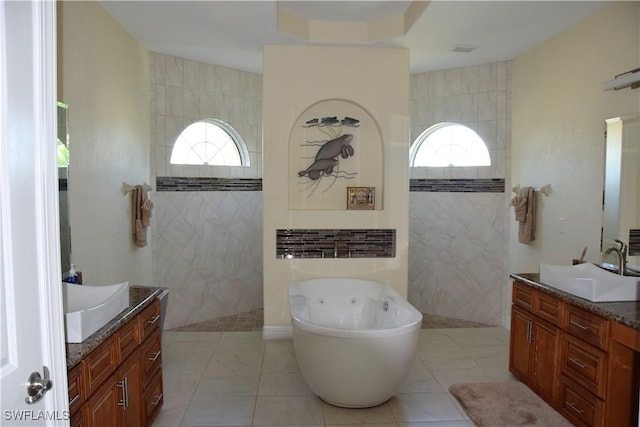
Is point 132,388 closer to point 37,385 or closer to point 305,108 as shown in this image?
point 37,385

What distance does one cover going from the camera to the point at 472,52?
13.7 feet

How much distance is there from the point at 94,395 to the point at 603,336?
99.2 inches

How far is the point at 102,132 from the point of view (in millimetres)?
3268

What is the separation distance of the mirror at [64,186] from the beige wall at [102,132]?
0.07 meters

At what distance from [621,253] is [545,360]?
87 cm

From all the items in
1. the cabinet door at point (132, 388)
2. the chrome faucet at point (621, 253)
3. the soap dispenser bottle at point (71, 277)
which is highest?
the chrome faucet at point (621, 253)

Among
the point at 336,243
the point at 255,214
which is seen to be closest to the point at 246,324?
the point at 255,214

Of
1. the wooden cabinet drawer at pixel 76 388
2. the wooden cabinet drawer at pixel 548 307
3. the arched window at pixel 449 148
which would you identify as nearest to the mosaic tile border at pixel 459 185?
the arched window at pixel 449 148

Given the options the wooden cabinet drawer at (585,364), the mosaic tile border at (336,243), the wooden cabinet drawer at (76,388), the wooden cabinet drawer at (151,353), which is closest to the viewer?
the wooden cabinet drawer at (76,388)

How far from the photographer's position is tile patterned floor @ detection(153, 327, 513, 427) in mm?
2781

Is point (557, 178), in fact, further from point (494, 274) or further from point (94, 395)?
point (94, 395)

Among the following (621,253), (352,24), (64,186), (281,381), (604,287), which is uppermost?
(352,24)

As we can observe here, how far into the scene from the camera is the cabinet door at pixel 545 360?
278 centimetres

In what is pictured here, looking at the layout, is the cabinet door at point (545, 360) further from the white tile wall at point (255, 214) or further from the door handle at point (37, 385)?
the door handle at point (37, 385)
